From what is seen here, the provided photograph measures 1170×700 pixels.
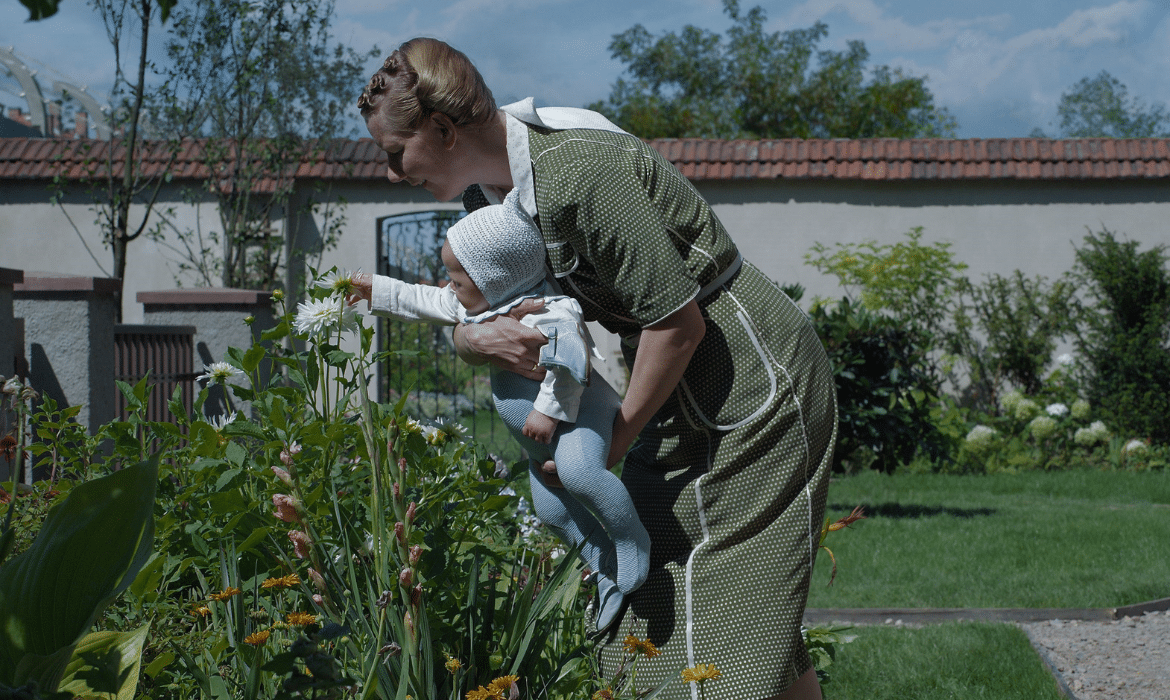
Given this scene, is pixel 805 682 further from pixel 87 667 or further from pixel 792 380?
pixel 87 667

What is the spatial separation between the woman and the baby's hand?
0.08 meters

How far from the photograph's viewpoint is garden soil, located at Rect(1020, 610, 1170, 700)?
3266mm

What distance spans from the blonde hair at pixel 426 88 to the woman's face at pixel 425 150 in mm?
13

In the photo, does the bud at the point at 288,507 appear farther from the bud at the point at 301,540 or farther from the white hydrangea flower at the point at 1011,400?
the white hydrangea flower at the point at 1011,400

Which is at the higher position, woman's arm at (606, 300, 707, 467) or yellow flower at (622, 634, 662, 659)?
woman's arm at (606, 300, 707, 467)

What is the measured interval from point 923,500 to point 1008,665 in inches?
158

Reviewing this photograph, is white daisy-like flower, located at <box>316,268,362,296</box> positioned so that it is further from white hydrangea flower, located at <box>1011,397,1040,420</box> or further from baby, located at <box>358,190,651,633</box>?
white hydrangea flower, located at <box>1011,397,1040,420</box>

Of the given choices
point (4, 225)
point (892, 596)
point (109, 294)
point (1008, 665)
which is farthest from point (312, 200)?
point (1008, 665)

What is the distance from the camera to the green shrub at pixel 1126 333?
9635 mm

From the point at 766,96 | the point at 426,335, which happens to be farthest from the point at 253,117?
the point at 766,96

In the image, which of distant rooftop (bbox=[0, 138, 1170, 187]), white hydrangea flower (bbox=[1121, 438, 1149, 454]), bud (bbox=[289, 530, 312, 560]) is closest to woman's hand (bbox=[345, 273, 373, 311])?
bud (bbox=[289, 530, 312, 560])

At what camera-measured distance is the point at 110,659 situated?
3.76 feet

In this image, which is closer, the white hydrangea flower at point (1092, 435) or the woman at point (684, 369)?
the woman at point (684, 369)

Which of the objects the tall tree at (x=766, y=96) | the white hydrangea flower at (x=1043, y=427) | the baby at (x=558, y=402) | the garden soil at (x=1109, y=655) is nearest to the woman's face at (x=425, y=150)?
the baby at (x=558, y=402)
